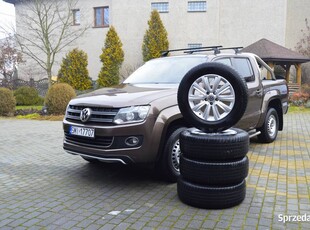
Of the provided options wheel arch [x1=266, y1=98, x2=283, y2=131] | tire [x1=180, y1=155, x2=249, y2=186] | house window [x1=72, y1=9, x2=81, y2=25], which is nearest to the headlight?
tire [x1=180, y1=155, x2=249, y2=186]

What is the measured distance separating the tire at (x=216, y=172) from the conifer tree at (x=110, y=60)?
19664 millimetres

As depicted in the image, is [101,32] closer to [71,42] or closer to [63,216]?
[71,42]

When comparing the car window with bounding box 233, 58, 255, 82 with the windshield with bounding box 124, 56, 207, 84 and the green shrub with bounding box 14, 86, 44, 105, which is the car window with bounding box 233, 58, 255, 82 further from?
the green shrub with bounding box 14, 86, 44, 105

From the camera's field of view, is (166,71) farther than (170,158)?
Yes

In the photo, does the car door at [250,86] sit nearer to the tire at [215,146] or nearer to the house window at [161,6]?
the tire at [215,146]

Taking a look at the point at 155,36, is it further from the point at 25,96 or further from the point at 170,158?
the point at 170,158

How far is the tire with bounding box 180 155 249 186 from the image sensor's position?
3.76 m

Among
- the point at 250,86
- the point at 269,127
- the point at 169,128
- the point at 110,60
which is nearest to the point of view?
the point at 169,128

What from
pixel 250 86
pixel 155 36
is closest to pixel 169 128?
pixel 250 86

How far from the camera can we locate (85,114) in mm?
4477

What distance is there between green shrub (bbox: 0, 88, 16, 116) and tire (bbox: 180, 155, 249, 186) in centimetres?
1205

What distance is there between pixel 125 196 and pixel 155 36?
63.6ft

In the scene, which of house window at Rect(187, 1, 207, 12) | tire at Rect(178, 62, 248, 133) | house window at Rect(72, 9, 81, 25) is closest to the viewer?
tire at Rect(178, 62, 248, 133)

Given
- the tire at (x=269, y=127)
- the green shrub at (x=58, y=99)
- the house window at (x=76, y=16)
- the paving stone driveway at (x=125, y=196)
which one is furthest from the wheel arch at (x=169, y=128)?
the house window at (x=76, y=16)
